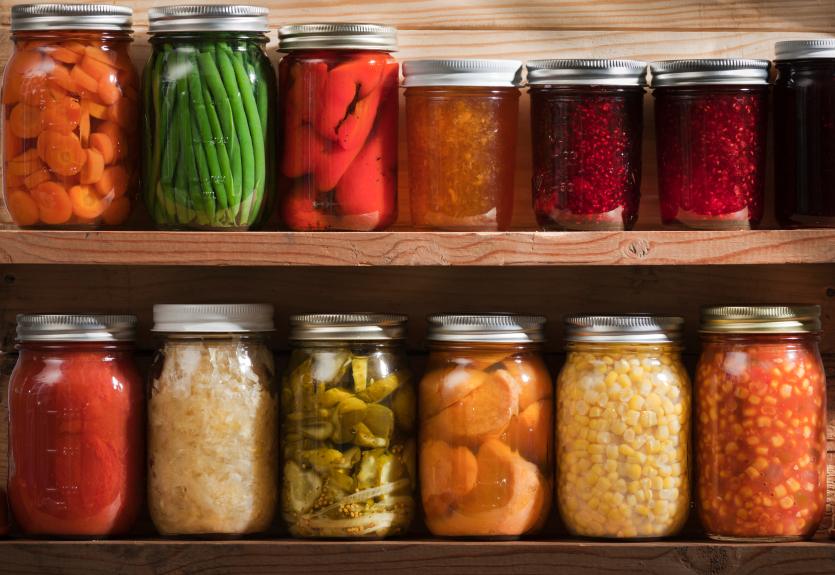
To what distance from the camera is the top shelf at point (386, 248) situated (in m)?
1.21

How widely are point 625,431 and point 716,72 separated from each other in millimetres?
394

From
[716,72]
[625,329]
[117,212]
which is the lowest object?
[625,329]

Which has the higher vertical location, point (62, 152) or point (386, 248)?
point (62, 152)

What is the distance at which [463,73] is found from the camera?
122 cm

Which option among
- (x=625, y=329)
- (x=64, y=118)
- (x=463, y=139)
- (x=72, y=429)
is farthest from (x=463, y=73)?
(x=72, y=429)

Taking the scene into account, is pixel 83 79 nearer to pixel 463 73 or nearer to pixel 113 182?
pixel 113 182

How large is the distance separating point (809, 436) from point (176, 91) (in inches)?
30.3

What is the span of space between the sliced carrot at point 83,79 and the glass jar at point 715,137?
1.99 feet

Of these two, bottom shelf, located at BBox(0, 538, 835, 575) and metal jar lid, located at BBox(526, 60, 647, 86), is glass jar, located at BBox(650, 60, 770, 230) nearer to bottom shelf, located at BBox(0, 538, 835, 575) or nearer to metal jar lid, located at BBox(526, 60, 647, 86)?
metal jar lid, located at BBox(526, 60, 647, 86)

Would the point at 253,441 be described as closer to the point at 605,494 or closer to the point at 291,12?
the point at 605,494

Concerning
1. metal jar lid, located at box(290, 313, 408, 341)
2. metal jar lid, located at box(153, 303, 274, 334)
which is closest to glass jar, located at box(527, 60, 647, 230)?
metal jar lid, located at box(290, 313, 408, 341)

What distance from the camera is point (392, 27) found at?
129 cm

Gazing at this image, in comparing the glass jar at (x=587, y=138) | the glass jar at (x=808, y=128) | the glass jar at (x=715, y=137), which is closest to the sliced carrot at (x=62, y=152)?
the glass jar at (x=587, y=138)

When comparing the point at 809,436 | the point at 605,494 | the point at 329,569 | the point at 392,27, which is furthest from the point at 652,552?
the point at 392,27
